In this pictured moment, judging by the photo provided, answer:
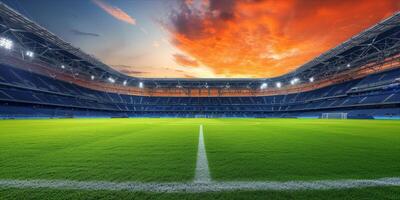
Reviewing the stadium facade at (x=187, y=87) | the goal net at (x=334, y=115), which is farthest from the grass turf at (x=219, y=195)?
the goal net at (x=334, y=115)

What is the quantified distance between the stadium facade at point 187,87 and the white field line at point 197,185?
27795 mm

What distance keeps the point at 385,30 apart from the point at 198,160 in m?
33.3

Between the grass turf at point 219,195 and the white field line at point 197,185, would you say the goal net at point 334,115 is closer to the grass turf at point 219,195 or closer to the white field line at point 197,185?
the white field line at point 197,185

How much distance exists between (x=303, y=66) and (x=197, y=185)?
47.3 metres

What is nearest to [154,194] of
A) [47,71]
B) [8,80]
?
[8,80]

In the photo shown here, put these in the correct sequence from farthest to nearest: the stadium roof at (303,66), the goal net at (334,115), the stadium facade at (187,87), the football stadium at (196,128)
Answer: the goal net at (334,115)
the stadium facade at (187,87)
the stadium roof at (303,66)
the football stadium at (196,128)

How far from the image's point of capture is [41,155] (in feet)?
12.3

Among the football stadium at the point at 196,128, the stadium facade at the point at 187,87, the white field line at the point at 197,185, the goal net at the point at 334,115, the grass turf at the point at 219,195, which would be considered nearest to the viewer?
the grass turf at the point at 219,195

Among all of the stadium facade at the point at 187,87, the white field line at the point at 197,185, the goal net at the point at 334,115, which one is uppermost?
the stadium facade at the point at 187,87

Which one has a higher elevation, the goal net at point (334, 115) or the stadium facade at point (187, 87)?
the stadium facade at point (187, 87)

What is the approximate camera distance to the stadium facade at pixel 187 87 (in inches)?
1111

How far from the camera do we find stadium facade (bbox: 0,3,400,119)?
1111 inches

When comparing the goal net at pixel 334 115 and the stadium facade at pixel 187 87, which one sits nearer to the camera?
the stadium facade at pixel 187 87

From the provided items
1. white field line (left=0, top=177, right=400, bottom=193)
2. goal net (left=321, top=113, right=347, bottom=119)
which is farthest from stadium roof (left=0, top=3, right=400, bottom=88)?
white field line (left=0, top=177, right=400, bottom=193)
